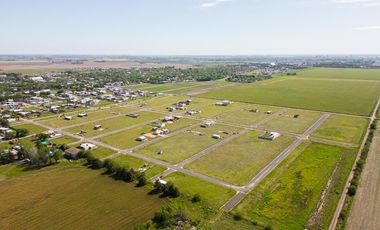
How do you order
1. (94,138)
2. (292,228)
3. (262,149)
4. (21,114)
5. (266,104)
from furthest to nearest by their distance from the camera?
(266,104) < (21,114) < (94,138) < (262,149) < (292,228)

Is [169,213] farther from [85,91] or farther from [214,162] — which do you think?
[85,91]

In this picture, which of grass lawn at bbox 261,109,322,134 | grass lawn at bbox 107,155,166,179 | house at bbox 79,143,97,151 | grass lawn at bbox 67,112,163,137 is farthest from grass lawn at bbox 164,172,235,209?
grass lawn at bbox 261,109,322,134

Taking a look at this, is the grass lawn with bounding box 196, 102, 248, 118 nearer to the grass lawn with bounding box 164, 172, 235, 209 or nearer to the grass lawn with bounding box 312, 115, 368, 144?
the grass lawn with bounding box 312, 115, 368, 144

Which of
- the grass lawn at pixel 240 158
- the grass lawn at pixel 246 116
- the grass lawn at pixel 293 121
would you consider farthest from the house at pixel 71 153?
the grass lawn at pixel 293 121

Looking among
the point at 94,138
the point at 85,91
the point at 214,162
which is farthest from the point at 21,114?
the point at 214,162

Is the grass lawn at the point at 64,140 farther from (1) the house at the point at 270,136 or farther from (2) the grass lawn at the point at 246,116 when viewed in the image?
(1) the house at the point at 270,136

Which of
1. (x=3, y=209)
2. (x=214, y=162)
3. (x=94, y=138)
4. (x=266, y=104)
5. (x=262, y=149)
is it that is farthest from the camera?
(x=266, y=104)

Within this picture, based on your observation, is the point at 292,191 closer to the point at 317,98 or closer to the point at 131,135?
the point at 131,135
